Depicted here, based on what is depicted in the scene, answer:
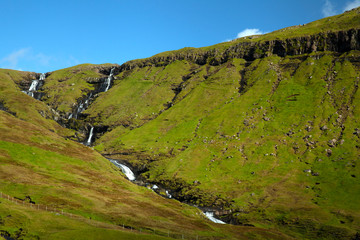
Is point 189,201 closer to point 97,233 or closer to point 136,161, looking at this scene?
point 136,161

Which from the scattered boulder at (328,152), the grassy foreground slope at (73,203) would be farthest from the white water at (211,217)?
the scattered boulder at (328,152)

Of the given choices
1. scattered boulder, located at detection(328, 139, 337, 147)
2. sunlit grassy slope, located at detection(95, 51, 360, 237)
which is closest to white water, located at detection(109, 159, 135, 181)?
sunlit grassy slope, located at detection(95, 51, 360, 237)

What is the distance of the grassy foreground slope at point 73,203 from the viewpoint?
56.4 meters

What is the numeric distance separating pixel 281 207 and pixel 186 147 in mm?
78391

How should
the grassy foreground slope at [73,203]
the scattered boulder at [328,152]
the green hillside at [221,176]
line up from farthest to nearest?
the scattered boulder at [328,152]
the green hillside at [221,176]
the grassy foreground slope at [73,203]

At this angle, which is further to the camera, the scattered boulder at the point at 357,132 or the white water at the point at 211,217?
the scattered boulder at the point at 357,132

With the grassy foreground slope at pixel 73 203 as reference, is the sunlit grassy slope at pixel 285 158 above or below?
above

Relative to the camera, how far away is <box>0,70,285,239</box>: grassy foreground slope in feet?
185

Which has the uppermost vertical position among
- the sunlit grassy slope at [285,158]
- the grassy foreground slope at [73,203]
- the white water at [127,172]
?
the sunlit grassy slope at [285,158]

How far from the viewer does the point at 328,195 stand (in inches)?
4862

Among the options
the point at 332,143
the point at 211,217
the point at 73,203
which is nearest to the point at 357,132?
the point at 332,143

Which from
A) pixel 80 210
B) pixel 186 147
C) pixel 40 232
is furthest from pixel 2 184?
pixel 186 147

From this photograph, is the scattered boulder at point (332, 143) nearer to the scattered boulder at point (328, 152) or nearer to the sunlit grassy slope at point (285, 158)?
the sunlit grassy slope at point (285, 158)

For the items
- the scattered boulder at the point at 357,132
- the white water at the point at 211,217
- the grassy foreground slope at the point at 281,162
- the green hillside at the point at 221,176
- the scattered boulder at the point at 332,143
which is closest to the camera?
the green hillside at the point at 221,176
